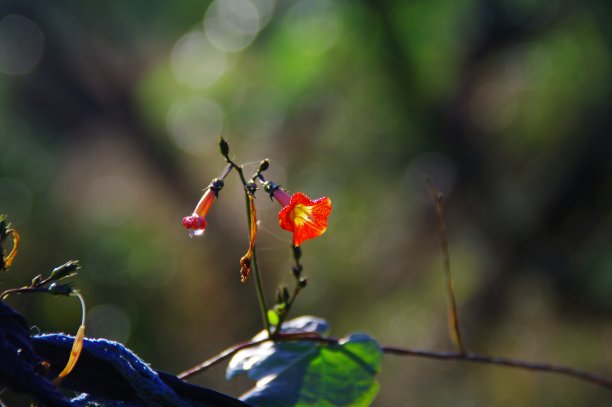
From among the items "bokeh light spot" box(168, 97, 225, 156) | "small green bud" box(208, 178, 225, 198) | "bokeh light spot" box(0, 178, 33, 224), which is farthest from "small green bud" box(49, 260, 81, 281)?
"bokeh light spot" box(0, 178, 33, 224)

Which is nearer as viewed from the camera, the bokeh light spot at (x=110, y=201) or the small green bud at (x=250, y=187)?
the small green bud at (x=250, y=187)

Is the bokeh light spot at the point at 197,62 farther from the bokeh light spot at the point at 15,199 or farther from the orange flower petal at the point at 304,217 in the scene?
the orange flower petal at the point at 304,217

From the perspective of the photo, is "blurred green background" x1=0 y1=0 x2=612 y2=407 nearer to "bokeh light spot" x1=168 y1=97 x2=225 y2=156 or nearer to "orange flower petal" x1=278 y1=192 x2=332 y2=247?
"bokeh light spot" x1=168 y1=97 x2=225 y2=156

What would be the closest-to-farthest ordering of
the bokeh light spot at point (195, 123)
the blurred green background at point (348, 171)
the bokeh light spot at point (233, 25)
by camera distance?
the blurred green background at point (348, 171)
the bokeh light spot at point (195, 123)
the bokeh light spot at point (233, 25)

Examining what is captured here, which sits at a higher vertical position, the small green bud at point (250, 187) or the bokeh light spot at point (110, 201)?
the small green bud at point (250, 187)

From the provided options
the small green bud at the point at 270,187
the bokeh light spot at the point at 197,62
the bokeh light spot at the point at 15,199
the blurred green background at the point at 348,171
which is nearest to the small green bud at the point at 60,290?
the small green bud at the point at 270,187

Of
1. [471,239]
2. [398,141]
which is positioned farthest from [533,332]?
[398,141]
